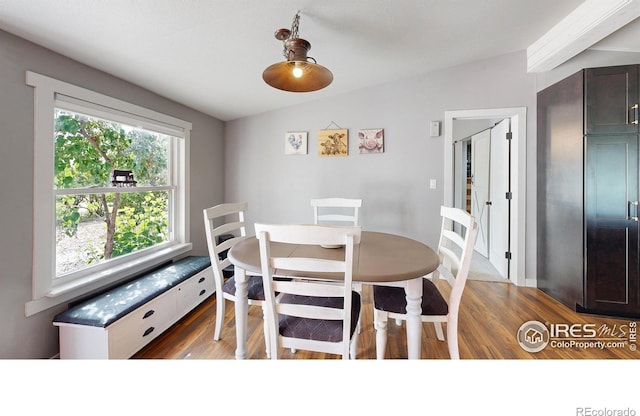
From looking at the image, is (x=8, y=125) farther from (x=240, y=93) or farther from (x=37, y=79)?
(x=240, y=93)

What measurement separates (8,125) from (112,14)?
81 centimetres

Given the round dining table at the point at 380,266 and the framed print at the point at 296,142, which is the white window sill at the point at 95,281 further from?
the framed print at the point at 296,142

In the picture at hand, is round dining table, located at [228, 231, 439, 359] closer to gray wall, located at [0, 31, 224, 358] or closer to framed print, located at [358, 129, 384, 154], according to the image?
gray wall, located at [0, 31, 224, 358]

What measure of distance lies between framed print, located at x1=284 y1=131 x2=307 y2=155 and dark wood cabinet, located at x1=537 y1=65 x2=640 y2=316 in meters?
2.62

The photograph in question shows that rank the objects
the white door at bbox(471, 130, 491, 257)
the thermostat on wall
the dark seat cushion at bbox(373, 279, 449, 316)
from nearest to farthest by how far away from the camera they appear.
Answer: the dark seat cushion at bbox(373, 279, 449, 316), the thermostat on wall, the white door at bbox(471, 130, 491, 257)

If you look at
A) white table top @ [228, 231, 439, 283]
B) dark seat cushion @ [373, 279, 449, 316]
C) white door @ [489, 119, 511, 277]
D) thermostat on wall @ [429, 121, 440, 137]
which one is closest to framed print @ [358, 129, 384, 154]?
thermostat on wall @ [429, 121, 440, 137]

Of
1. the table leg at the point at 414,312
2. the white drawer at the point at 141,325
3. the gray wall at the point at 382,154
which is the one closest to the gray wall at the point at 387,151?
the gray wall at the point at 382,154

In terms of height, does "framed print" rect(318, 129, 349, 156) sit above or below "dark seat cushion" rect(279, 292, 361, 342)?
above

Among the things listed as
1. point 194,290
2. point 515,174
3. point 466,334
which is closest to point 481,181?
point 515,174

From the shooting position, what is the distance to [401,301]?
5.03ft

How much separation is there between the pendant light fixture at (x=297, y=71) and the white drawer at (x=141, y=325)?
165 centimetres

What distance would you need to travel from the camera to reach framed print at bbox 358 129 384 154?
3.21 m

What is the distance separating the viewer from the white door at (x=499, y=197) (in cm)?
312
